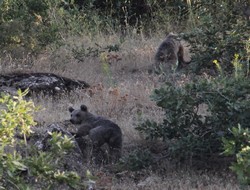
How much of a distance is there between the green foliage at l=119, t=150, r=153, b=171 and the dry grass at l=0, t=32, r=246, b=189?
123 millimetres

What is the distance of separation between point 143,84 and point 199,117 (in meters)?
4.00

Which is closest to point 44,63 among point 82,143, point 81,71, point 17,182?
point 81,71

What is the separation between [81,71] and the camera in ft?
45.6

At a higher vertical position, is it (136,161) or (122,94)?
(122,94)

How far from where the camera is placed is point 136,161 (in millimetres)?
8219

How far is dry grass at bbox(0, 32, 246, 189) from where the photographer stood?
7.96 metres

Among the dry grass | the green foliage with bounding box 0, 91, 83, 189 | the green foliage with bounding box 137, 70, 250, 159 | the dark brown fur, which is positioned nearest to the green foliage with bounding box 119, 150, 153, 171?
the dry grass

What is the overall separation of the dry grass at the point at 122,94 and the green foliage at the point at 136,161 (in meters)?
0.12

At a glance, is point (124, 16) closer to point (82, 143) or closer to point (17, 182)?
point (82, 143)

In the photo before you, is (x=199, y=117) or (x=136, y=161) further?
(x=199, y=117)

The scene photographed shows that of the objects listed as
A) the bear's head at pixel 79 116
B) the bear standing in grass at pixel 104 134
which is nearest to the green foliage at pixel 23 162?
the bear standing in grass at pixel 104 134

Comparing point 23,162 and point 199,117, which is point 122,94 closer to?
point 199,117

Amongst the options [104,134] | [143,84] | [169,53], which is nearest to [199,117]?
[104,134]

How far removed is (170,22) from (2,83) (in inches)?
291
